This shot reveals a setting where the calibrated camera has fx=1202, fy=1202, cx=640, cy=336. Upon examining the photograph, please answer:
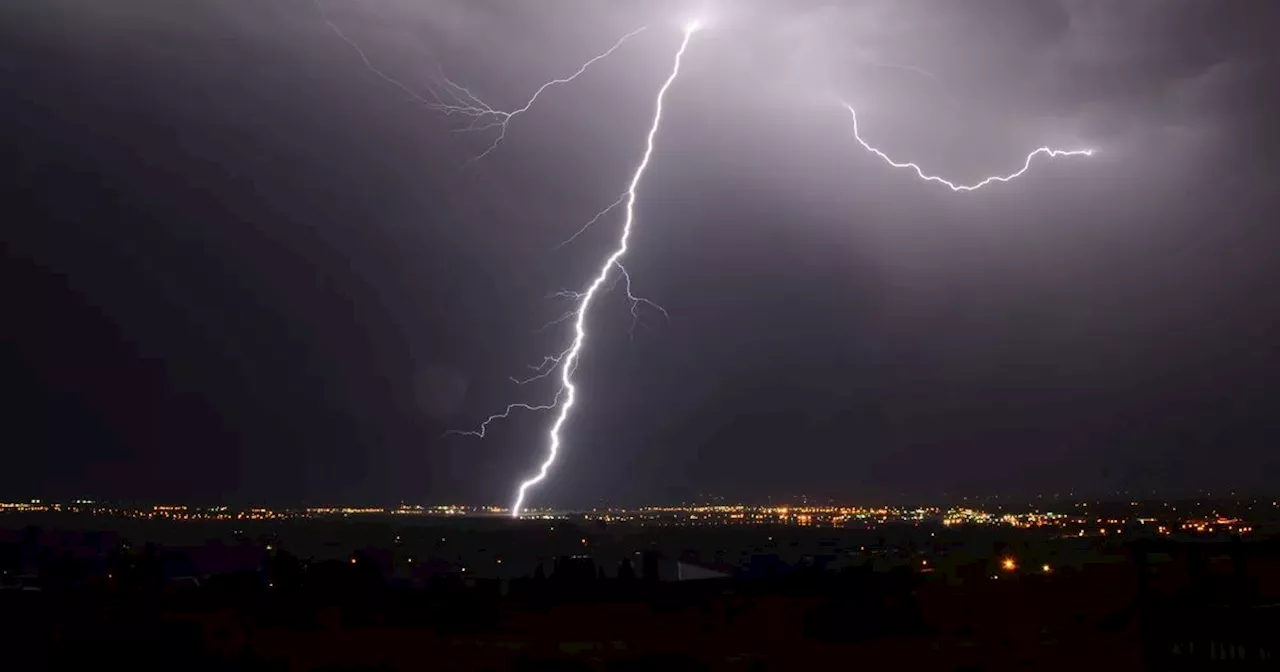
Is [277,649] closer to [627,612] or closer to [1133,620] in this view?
[627,612]

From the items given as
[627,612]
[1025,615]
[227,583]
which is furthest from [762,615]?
[227,583]

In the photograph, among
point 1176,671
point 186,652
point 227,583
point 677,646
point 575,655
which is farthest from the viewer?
point 227,583

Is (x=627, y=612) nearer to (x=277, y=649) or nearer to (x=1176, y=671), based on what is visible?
(x=277, y=649)

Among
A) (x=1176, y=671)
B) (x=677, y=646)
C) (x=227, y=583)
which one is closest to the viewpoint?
(x=1176, y=671)

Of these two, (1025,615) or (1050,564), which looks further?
(1050,564)

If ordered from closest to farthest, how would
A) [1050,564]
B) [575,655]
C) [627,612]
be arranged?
[575,655] → [627,612] → [1050,564]

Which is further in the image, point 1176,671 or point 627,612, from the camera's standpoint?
point 627,612

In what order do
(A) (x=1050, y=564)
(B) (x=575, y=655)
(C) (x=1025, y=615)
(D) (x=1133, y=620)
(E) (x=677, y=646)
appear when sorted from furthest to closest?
(A) (x=1050, y=564) < (C) (x=1025, y=615) < (D) (x=1133, y=620) < (E) (x=677, y=646) < (B) (x=575, y=655)

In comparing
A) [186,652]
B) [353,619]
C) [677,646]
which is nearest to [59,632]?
[186,652]
